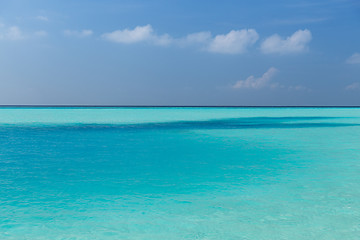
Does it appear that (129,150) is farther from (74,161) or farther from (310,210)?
(310,210)

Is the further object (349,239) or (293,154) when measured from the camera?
(293,154)

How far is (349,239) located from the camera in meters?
4.01

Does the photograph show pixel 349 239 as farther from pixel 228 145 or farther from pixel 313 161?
pixel 228 145

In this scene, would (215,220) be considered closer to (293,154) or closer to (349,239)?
(349,239)

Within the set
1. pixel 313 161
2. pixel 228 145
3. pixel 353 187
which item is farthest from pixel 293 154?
pixel 353 187

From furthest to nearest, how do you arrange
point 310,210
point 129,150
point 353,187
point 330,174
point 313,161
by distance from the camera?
point 129,150
point 313,161
point 330,174
point 353,187
point 310,210

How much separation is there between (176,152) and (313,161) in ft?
11.2

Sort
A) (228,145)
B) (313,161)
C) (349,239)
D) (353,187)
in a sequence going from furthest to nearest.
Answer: (228,145)
(313,161)
(353,187)
(349,239)

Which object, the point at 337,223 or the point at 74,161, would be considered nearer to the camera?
the point at 337,223

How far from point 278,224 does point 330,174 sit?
3.44 m

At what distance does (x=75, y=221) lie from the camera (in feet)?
15.1

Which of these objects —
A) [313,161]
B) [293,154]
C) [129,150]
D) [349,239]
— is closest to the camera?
[349,239]

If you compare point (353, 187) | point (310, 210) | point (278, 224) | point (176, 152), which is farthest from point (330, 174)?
point (176, 152)

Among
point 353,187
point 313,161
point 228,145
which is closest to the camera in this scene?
point 353,187
